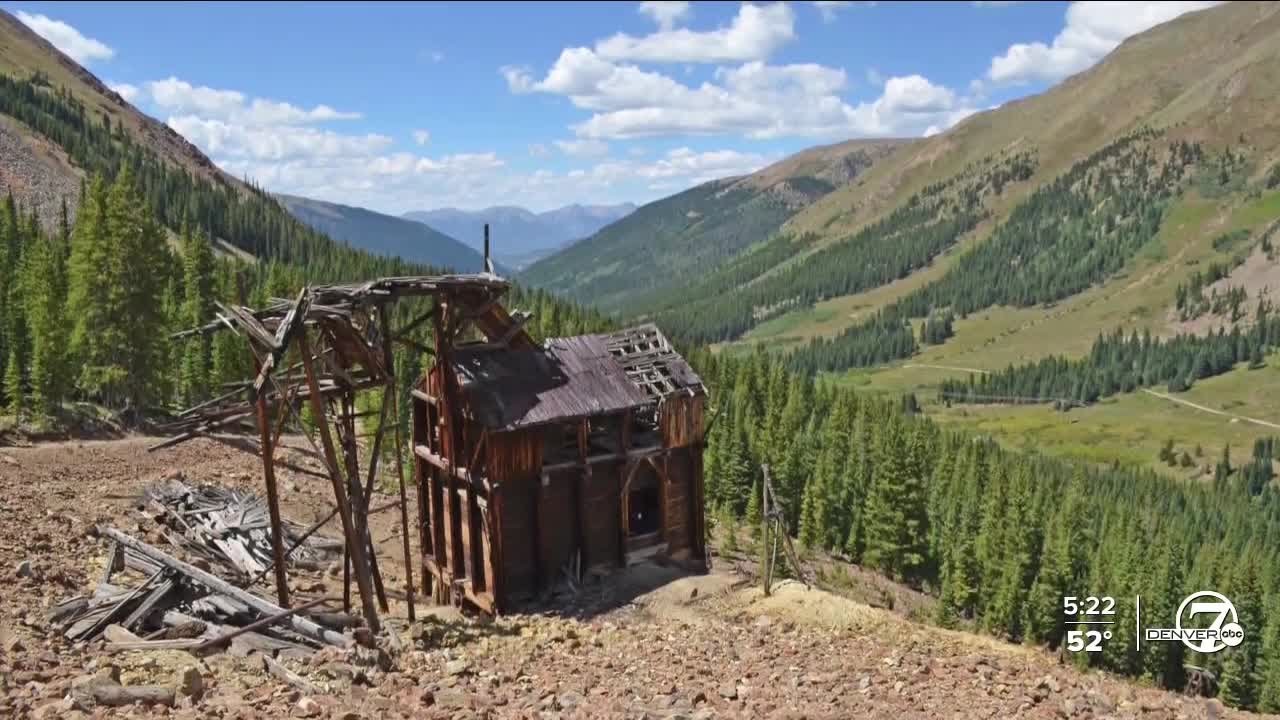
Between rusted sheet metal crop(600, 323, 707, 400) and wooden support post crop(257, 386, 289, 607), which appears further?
rusted sheet metal crop(600, 323, 707, 400)

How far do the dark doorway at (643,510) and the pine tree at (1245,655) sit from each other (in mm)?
44881

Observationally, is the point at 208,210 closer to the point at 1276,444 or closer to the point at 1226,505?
the point at 1226,505

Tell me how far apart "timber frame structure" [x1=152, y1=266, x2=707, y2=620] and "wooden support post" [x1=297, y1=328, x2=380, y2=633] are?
1196mm

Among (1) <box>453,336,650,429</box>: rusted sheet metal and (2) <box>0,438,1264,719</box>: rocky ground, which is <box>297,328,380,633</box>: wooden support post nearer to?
(2) <box>0,438,1264,719</box>: rocky ground

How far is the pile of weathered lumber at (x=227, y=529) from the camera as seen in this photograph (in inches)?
1181

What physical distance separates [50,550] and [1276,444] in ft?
613

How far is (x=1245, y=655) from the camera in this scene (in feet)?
195

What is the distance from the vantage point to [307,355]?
23328 mm

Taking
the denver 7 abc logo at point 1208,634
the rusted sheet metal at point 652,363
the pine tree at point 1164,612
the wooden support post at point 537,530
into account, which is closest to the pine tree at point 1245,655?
the denver 7 abc logo at point 1208,634

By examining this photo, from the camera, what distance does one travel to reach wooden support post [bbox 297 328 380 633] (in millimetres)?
22312

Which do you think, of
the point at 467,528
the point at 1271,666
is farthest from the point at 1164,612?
the point at 467,528

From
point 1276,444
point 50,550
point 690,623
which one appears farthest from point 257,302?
point 1276,444

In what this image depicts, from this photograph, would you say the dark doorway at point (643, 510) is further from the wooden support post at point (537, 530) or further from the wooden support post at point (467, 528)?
the wooden support post at point (467, 528)

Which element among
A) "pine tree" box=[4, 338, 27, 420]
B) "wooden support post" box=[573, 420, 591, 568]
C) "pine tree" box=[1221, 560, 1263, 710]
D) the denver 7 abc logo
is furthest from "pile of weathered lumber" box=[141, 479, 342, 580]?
"pine tree" box=[1221, 560, 1263, 710]
